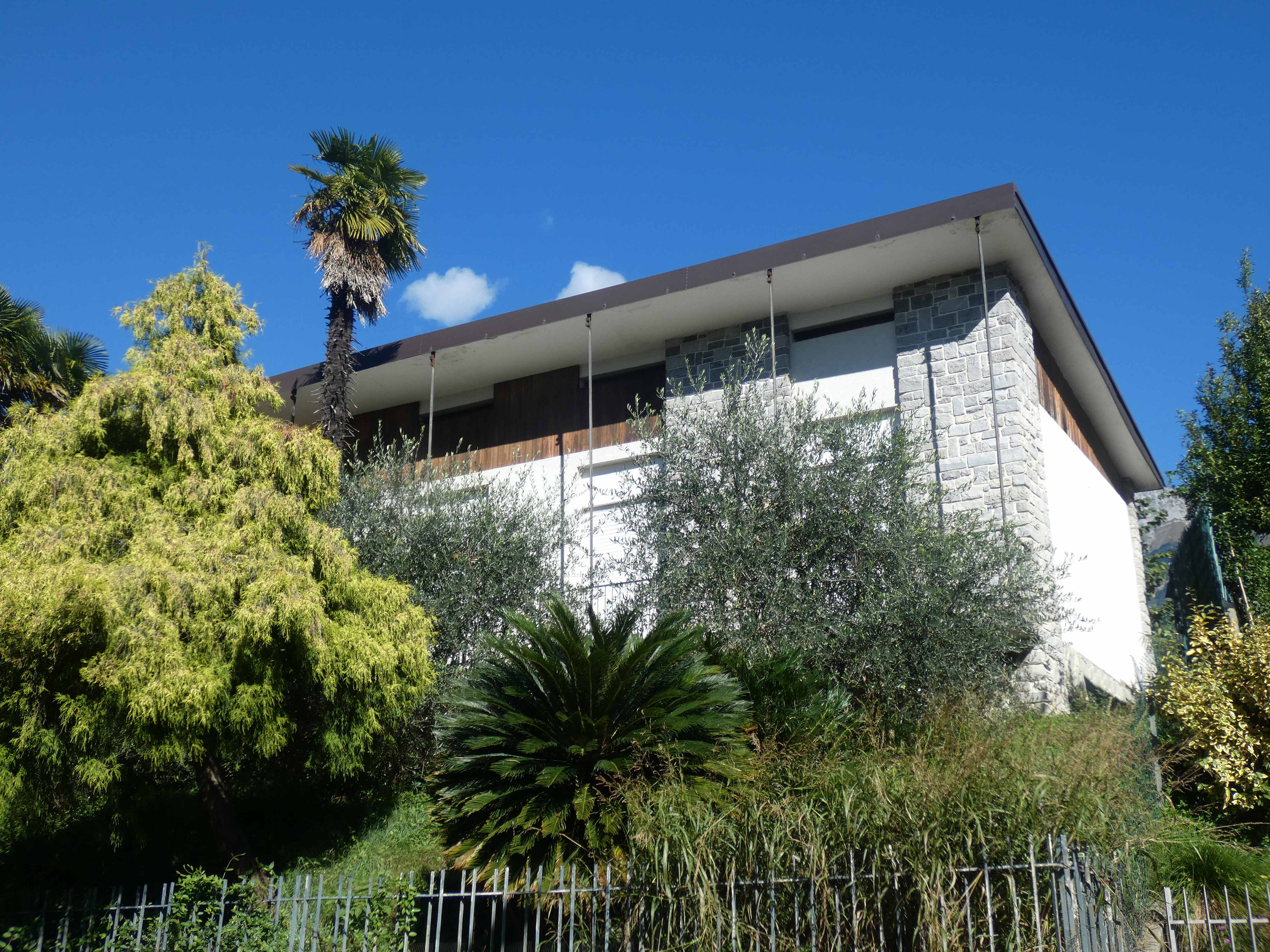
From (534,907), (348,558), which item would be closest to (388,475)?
(348,558)

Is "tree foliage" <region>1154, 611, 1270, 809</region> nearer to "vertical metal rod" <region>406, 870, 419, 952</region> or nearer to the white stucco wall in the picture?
the white stucco wall

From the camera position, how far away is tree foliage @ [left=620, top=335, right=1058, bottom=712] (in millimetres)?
10852

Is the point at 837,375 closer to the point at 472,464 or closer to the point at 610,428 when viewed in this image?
the point at 610,428

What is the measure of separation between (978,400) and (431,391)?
334 inches

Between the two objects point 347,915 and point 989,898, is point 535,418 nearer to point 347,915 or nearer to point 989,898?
point 347,915

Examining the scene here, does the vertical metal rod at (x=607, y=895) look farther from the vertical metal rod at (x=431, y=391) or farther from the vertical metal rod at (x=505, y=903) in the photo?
the vertical metal rod at (x=431, y=391)

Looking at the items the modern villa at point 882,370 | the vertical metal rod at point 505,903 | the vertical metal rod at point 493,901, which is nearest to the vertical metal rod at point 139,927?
the vertical metal rod at point 493,901

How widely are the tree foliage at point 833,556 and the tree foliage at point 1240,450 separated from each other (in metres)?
8.82

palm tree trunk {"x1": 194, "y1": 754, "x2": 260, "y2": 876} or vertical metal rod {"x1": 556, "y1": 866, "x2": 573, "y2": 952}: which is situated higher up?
palm tree trunk {"x1": 194, "y1": 754, "x2": 260, "y2": 876}

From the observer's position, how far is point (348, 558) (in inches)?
390

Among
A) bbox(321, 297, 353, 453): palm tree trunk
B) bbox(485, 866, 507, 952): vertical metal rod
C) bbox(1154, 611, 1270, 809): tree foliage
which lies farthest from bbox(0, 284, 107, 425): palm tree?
bbox(1154, 611, 1270, 809): tree foliage

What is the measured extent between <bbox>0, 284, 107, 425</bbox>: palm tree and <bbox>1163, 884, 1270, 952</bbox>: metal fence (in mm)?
13822

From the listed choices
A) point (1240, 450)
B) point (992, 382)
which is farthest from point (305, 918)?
point (1240, 450)

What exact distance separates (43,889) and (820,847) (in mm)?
7966
